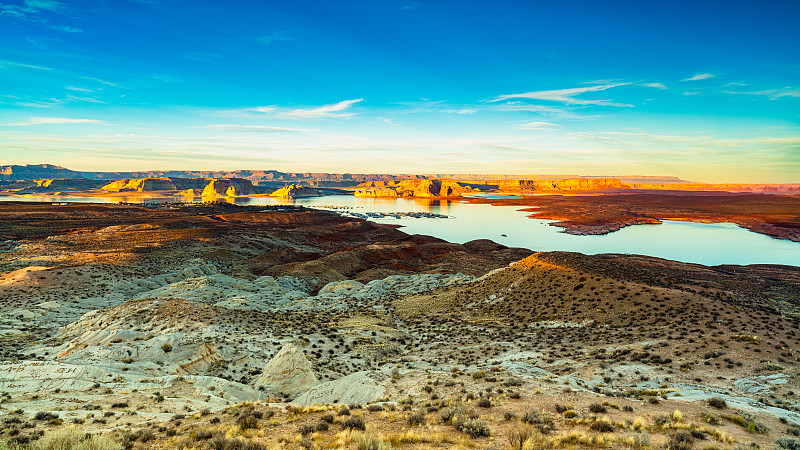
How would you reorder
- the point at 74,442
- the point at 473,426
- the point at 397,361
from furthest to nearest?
the point at 397,361
the point at 473,426
the point at 74,442

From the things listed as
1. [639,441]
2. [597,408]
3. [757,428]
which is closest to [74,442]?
[639,441]

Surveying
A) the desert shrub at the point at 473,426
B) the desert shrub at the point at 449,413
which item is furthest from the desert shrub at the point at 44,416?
the desert shrub at the point at 473,426

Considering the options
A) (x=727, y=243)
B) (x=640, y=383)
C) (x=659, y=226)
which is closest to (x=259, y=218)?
(x=640, y=383)

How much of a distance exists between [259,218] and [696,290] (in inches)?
4318

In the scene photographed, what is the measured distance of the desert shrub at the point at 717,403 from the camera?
35.8ft

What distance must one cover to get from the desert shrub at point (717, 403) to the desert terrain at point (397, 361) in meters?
0.13

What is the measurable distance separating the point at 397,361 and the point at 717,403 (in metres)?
13.7

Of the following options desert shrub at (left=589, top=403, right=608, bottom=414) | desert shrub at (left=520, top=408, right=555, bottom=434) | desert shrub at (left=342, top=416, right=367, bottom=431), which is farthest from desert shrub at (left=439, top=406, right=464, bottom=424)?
desert shrub at (left=589, top=403, right=608, bottom=414)

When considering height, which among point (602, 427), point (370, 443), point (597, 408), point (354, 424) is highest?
point (602, 427)

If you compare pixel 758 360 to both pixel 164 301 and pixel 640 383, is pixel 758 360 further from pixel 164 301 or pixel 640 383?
pixel 164 301

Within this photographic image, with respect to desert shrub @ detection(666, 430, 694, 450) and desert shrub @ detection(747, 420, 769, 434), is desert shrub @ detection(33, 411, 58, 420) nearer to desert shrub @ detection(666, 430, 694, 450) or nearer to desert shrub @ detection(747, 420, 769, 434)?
desert shrub @ detection(666, 430, 694, 450)

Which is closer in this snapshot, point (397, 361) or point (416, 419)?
point (416, 419)

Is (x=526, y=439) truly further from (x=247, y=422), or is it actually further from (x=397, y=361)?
(x=397, y=361)

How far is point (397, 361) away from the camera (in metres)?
20.3
